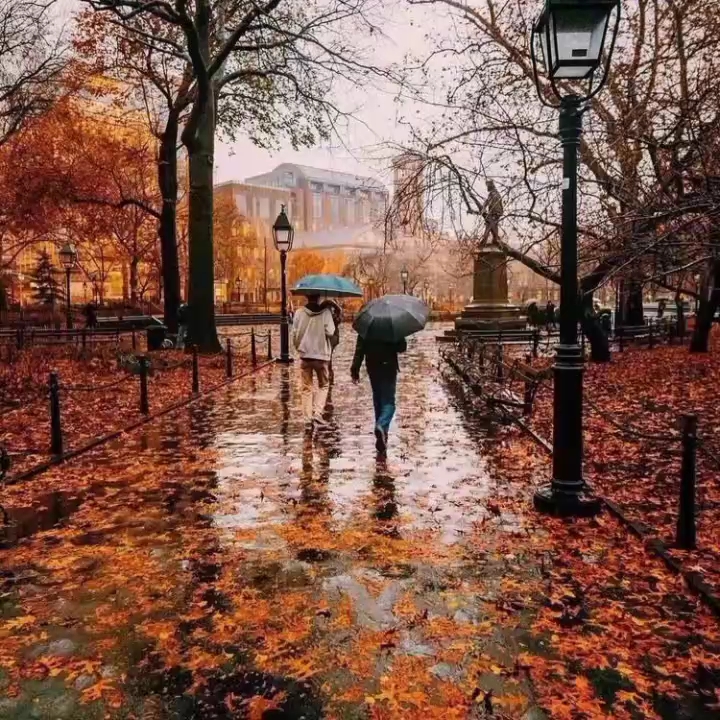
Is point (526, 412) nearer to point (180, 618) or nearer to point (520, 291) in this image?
point (180, 618)

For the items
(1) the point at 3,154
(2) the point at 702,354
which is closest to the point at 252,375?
(2) the point at 702,354

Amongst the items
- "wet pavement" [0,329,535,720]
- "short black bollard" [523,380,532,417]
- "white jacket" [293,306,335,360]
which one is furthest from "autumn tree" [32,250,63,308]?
"wet pavement" [0,329,535,720]

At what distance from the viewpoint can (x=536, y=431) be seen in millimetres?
10477

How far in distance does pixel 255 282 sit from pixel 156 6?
8469cm

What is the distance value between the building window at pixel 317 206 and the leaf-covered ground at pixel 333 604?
516 feet

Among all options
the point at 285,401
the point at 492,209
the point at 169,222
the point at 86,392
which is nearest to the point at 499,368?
the point at 492,209

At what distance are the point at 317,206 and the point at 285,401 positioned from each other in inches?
6012

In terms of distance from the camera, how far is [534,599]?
453 cm

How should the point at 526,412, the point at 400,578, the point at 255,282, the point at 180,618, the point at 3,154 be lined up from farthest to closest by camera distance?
the point at 255,282 < the point at 3,154 < the point at 526,412 < the point at 400,578 < the point at 180,618

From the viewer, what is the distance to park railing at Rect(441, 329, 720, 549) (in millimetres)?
5336

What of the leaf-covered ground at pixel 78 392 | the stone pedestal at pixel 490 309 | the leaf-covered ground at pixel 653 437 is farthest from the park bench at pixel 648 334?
the leaf-covered ground at pixel 78 392

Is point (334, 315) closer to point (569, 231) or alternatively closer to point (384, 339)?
point (384, 339)

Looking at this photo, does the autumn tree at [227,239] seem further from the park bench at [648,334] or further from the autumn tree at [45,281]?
the park bench at [648,334]

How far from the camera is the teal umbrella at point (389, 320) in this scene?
28.0 ft
